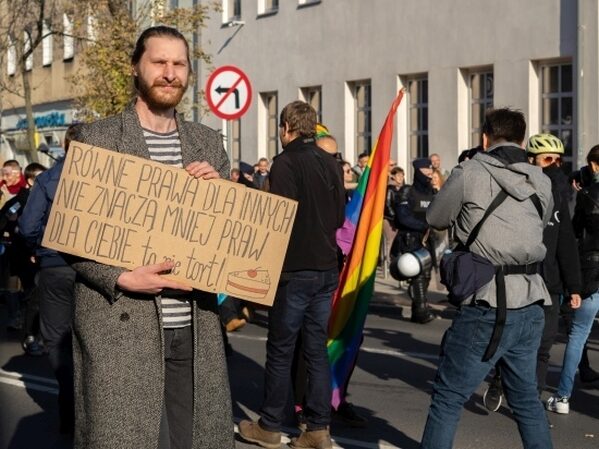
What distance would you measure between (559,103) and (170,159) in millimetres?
18412

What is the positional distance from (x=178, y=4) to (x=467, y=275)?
29.6 m

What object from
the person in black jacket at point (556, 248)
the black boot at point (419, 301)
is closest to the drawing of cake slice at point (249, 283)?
the person in black jacket at point (556, 248)

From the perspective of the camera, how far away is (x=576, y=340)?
9914mm

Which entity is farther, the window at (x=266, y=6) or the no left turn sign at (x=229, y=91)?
the window at (x=266, y=6)

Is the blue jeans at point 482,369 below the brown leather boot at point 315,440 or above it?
above

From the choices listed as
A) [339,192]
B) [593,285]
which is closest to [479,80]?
[593,285]

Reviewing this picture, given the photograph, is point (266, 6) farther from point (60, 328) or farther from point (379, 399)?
point (60, 328)

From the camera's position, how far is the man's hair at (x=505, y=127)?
677 cm

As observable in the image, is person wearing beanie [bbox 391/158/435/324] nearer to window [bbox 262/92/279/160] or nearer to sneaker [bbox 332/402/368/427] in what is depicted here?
sneaker [bbox 332/402/368/427]

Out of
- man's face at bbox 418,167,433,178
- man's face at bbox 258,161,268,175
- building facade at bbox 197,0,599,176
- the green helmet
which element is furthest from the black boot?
man's face at bbox 258,161,268,175

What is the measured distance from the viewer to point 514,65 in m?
23.3

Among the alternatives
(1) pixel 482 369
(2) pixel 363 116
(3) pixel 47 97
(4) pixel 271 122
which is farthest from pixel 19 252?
(3) pixel 47 97

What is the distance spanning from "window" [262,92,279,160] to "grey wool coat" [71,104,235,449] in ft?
88.5

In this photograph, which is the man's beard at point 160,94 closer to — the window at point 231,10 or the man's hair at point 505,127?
the man's hair at point 505,127
